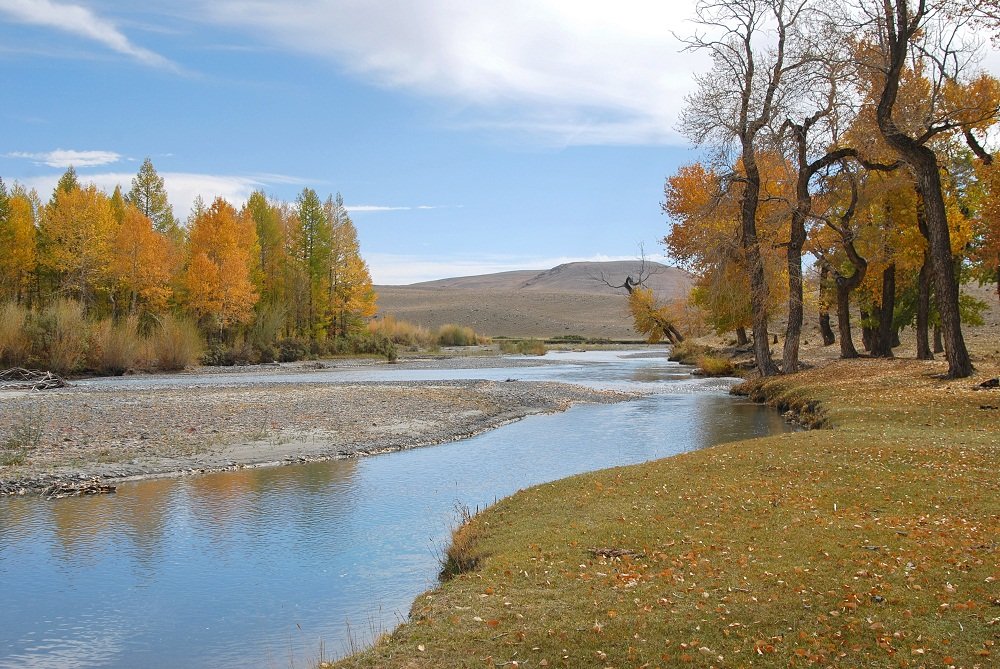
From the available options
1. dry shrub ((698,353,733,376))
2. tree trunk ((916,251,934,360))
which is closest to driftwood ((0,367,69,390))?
dry shrub ((698,353,733,376))

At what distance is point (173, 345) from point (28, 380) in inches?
460

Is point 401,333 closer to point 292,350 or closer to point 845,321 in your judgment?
point 292,350

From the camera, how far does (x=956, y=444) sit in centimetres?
1348

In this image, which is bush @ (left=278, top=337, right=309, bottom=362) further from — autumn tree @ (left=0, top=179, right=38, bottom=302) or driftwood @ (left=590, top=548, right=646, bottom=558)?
driftwood @ (left=590, top=548, right=646, bottom=558)

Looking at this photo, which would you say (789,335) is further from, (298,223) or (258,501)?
(298,223)

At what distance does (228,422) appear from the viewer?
23.1 m

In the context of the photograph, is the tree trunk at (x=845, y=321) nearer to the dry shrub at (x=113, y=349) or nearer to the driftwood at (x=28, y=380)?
the driftwood at (x=28, y=380)

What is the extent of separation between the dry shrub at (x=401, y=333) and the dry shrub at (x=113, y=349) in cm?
3002

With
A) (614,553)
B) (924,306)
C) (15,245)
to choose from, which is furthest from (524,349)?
(614,553)

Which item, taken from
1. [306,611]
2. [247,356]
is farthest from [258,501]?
[247,356]

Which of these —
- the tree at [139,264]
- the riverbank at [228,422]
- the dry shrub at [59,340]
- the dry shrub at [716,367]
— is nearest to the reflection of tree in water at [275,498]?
the riverbank at [228,422]

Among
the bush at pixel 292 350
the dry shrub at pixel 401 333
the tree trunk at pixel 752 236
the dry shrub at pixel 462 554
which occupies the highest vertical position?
the tree trunk at pixel 752 236

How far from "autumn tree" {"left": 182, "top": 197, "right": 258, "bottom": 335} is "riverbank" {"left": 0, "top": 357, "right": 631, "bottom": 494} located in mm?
18365

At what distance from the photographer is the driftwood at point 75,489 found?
1466 centimetres
